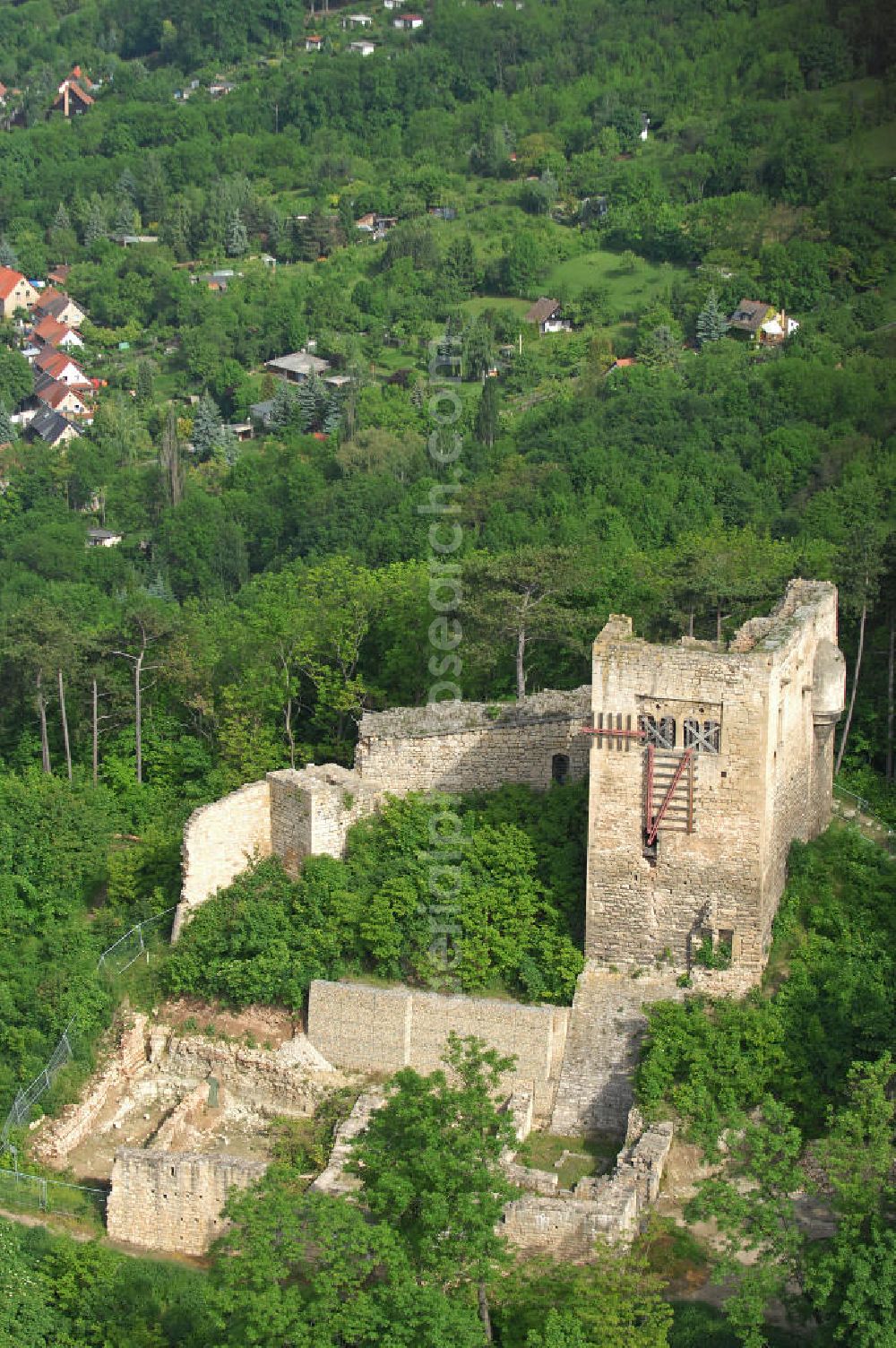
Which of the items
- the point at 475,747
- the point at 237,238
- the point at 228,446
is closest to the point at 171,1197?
the point at 475,747

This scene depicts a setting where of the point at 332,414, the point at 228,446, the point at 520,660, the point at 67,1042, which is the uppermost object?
the point at 332,414

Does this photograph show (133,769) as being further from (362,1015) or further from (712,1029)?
(712,1029)

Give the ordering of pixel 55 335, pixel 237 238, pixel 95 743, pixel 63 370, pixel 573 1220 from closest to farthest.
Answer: pixel 573 1220 → pixel 95 743 → pixel 63 370 → pixel 55 335 → pixel 237 238

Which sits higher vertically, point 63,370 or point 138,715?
point 63,370

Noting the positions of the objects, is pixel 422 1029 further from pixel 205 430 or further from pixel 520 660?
pixel 205 430

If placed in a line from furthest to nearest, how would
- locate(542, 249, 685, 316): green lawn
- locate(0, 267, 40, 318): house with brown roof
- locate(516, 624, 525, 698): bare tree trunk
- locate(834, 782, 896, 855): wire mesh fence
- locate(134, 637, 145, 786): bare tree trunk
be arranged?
locate(0, 267, 40, 318): house with brown roof, locate(542, 249, 685, 316): green lawn, locate(134, 637, 145, 786): bare tree trunk, locate(516, 624, 525, 698): bare tree trunk, locate(834, 782, 896, 855): wire mesh fence

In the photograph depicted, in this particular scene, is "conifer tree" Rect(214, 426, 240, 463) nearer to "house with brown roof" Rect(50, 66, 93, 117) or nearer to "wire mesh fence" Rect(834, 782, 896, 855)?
"house with brown roof" Rect(50, 66, 93, 117)

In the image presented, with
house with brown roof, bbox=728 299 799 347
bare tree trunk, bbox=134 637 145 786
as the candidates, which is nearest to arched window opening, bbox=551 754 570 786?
bare tree trunk, bbox=134 637 145 786
